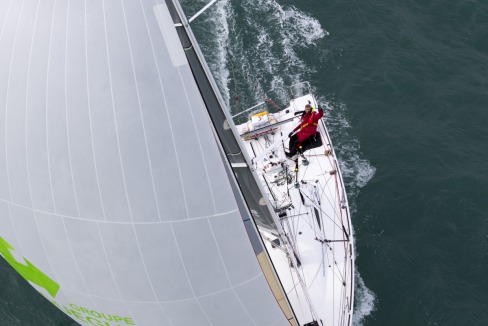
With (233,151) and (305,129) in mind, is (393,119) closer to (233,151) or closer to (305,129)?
(305,129)

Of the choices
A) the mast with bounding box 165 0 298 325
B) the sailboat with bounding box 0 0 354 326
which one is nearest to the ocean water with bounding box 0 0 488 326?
the mast with bounding box 165 0 298 325

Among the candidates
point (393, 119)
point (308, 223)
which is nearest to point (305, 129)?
point (308, 223)

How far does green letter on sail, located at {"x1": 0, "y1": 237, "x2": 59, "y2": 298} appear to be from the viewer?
13.4 meters

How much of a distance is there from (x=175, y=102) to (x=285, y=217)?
8.64 metres

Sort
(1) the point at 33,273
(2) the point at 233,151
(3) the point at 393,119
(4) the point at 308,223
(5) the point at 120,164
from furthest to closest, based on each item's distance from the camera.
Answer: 1. (3) the point at 393,119
2. (4) the point at 308,223
3. (2) the point at 233,151
4. (1) the point at 33,273
5. (5) the point at 120,164

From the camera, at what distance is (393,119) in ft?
77.8

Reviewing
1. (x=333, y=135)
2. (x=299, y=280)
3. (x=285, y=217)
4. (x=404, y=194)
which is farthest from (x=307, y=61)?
(x=299, y=280)

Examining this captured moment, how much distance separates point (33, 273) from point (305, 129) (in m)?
10.2

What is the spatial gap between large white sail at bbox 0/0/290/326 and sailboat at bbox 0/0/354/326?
21 mm

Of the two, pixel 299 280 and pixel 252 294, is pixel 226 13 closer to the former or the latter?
pixel 299 280

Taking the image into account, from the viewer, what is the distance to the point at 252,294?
12.6m

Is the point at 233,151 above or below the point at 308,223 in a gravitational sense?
above

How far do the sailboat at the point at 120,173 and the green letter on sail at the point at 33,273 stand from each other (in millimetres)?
52

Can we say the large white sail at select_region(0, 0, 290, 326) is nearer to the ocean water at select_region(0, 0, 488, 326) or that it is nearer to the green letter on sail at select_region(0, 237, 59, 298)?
the green letter on sail at select_region(0, 237, 59, 298)
